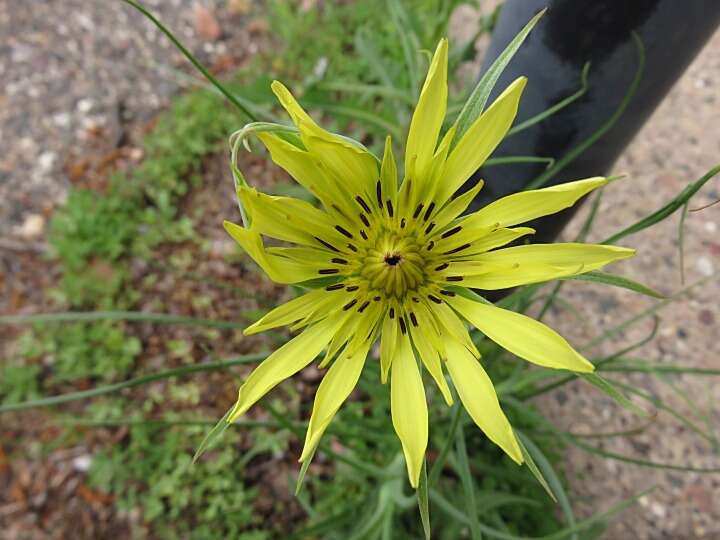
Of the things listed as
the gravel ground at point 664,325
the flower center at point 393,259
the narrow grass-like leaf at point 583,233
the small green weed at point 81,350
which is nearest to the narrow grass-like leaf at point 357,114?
the gravel ground at point 664,325

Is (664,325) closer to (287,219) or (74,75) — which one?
(287,219)

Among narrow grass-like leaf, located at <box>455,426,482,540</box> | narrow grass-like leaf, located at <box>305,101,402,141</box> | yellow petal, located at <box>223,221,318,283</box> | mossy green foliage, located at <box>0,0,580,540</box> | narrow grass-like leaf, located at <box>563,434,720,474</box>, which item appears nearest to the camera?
yellow petal, located at <box>223,221,318,283</box>

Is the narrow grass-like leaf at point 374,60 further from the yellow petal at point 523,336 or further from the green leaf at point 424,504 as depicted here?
the green leaf at point 424,504

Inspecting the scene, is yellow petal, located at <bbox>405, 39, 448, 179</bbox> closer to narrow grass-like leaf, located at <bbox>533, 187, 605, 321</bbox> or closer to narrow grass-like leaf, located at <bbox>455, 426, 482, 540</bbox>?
narrow grass-like leaf, located at <bbox>533, 187, 605, 321</bbox>

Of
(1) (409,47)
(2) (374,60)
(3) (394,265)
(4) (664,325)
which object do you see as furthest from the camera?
(2) (374,60)

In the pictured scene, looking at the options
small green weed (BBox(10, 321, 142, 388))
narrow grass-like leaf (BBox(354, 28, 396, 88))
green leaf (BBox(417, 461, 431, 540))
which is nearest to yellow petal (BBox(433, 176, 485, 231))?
green leaf (BBox(417, 461, 431, 540))

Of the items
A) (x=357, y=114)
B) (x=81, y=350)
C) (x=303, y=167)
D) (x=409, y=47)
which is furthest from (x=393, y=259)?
(x=81, y=350)

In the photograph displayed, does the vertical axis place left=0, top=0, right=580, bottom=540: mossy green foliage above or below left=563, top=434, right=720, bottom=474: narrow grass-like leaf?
below
